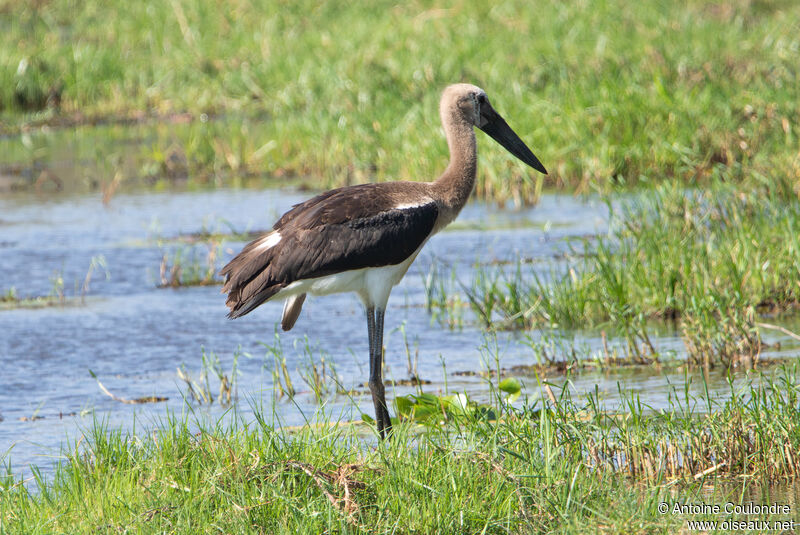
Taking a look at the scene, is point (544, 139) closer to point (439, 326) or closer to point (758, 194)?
point (758, 194)

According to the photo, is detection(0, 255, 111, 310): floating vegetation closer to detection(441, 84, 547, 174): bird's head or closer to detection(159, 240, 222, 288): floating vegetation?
detection(159, 240, 222, 288): floating vegetation

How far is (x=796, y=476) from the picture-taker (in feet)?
15.2

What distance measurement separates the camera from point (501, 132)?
677 cm

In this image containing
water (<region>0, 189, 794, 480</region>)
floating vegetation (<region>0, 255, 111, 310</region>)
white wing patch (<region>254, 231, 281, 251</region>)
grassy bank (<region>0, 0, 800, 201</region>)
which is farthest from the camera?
grassy bank (<region>0, 0, 800, 201</region>)

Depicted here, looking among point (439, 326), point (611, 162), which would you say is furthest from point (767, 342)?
point (611, 162)

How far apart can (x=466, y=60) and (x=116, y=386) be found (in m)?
8.69

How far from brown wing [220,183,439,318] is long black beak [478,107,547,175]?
917mm

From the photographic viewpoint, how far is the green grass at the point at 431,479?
13.3ft

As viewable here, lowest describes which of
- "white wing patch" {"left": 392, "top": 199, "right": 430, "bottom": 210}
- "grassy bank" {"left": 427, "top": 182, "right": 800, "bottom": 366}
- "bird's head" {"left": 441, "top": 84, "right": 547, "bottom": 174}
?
"grassy bank" {"left": 427, "top": 182, "right": 800, "bottom": 366}

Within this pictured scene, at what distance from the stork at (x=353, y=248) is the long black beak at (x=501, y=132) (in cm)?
62

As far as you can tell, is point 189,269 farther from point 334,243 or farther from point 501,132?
point 334,243

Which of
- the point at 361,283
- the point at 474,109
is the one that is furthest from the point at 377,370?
the point at 474,109

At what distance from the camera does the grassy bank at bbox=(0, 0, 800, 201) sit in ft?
35.4

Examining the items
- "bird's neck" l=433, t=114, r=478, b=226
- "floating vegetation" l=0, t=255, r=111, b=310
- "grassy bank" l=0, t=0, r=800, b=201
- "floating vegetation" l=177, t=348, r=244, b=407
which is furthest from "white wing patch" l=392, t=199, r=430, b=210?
"grassy bank" l=0, t=0, r=800, b=201
